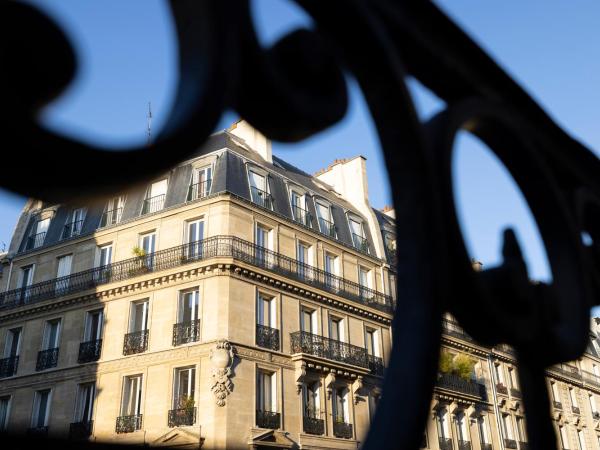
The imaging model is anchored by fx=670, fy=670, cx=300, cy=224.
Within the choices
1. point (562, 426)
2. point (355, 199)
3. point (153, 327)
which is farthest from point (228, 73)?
point (562, 426)

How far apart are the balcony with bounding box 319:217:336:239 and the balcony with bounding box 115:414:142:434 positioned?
11.4 metres

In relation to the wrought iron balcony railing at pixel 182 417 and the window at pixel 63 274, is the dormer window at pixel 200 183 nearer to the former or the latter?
the window at pixel 63 274

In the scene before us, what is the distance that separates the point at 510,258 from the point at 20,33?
887 millimetres

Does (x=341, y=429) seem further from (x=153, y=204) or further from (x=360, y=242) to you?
(x=153, y=204)

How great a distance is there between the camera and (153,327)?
25047mm

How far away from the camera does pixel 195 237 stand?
1024 inches

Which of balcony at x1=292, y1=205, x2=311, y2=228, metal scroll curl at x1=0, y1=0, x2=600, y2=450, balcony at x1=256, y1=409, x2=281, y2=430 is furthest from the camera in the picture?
balcony at x1=292, y1=205, x2=311, y2=228

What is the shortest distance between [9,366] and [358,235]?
16.6 m

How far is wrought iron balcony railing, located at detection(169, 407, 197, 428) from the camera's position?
22.3 meters

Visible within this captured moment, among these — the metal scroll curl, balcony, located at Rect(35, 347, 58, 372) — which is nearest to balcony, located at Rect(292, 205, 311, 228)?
balcony, located at Rect(35, 347, 58, 372)

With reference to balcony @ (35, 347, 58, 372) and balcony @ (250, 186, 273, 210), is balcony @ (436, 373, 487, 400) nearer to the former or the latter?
balcony @ (250, 186, 273, 210)

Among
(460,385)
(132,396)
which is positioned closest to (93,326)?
(132,396)

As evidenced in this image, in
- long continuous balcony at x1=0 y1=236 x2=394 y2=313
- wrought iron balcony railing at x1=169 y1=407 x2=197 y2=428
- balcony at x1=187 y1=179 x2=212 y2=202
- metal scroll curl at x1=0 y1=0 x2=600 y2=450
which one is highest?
balcony at x1=187 y1=179 x2=212 y2=202

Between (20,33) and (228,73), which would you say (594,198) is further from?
(20,33)
